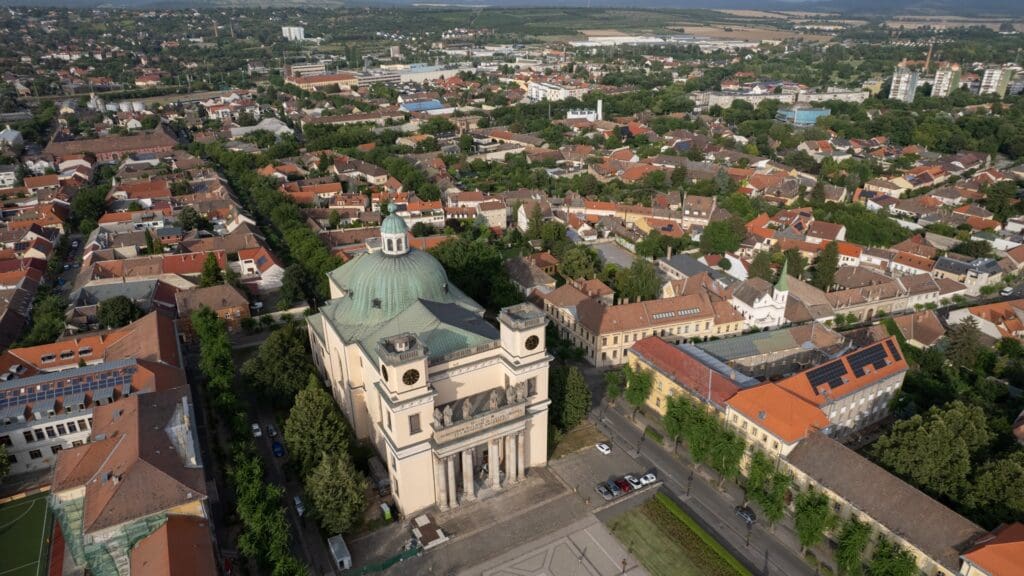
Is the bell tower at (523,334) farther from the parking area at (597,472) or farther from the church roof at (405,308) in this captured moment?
the parking area at (597,472)

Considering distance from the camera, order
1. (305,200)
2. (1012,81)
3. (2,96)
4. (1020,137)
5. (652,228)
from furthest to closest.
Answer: (1012,81)
(2,96)
(1020,137)
(305,200)
(652,228)

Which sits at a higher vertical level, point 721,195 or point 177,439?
point 177,439

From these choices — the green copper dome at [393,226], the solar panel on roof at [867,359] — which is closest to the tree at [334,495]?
the green copper dome at [393,226]

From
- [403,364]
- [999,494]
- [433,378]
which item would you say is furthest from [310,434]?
[999,494]

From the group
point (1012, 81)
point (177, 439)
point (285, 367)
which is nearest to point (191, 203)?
point (285, 367)

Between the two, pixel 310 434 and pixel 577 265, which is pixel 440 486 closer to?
pixel 310 434

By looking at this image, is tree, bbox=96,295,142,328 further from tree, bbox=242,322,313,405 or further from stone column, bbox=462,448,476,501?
stone column, bbox=462,448,476,501

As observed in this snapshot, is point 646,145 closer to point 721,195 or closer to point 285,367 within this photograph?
point 721,195
